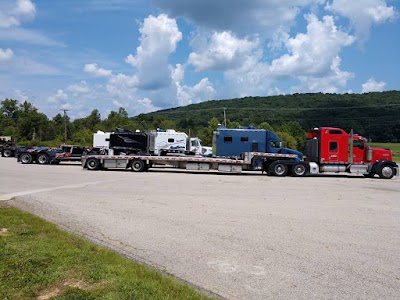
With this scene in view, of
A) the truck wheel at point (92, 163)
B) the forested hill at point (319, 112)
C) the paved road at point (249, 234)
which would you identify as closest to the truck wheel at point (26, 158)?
the truck wheel at point (92, 163)

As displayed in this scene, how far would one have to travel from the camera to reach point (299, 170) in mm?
25969

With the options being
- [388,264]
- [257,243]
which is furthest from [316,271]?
[257,243]

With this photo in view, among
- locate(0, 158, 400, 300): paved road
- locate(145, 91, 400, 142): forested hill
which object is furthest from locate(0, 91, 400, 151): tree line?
locate(0, 158, 400, 300): paved road

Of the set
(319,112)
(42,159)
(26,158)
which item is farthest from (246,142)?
(319,112)

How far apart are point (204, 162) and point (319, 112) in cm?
8733

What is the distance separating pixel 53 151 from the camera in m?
33.4

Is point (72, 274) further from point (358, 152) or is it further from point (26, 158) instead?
point (26, 158)

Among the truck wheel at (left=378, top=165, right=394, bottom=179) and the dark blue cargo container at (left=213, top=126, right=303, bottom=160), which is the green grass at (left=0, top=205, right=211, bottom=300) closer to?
the dark blue cargo container at (left=213, top=126, right=303, bottom=160)

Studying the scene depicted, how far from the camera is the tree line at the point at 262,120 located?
87.6 meters

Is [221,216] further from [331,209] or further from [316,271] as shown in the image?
[316,271]

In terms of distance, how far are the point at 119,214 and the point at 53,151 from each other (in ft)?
81.9

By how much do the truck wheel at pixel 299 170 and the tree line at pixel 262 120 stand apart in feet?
150

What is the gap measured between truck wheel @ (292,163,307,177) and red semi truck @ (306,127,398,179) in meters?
0.44

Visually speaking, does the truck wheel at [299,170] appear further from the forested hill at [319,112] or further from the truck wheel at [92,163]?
the forested hill at [319,112]
